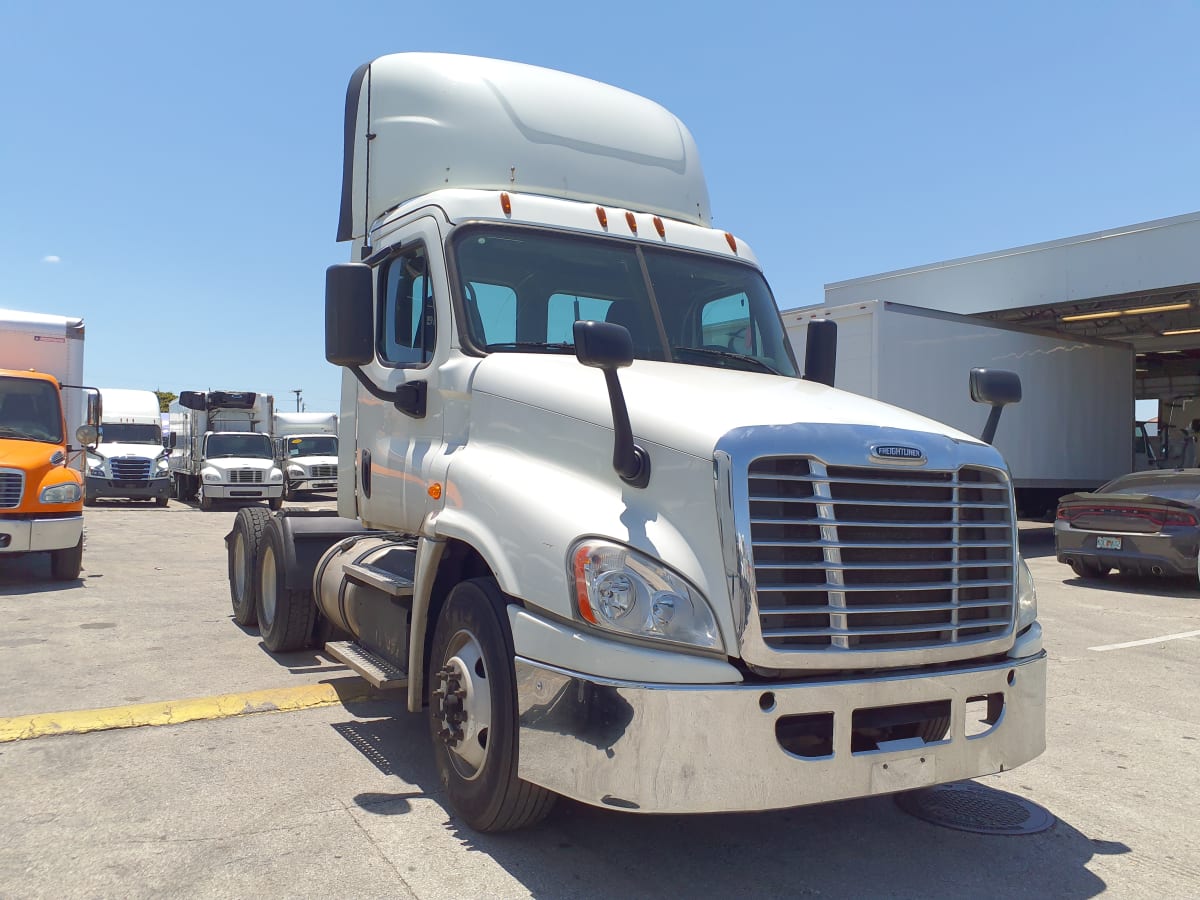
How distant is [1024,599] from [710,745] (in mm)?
1673

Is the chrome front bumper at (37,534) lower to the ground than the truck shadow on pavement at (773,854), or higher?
higher

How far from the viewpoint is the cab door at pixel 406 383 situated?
479 centimetres

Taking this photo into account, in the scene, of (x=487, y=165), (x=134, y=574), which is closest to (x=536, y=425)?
(x=487, y=165)

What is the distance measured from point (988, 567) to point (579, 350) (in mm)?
1773

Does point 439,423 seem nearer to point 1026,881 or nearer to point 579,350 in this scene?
point 579,350

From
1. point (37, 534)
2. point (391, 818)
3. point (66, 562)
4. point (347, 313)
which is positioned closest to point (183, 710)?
point (391, 818)

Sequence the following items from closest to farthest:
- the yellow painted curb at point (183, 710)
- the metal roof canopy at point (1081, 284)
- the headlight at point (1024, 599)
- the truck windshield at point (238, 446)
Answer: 1. the headlight at point (1024, 599)
2. the yellow painted curb at point (183, 710)
3. the metal roof canopy at point (1081, 284)
4. the truck windshield at point (238, 446)

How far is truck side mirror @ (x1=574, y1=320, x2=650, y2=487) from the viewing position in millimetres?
3525

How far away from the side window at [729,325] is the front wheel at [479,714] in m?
1.84

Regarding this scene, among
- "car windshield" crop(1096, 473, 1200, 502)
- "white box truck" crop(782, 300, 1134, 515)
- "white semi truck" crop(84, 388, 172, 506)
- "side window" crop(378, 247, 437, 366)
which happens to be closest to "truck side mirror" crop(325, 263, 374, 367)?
"side window" crop(378, 247, 437, 366)

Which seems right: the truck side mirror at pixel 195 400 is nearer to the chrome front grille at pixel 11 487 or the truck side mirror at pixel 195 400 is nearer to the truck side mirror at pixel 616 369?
→ the chrome front grille at pixel 11 487

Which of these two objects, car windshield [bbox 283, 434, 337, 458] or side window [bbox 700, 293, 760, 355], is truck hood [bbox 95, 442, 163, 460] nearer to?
car windshield [bbox 283, 434, 337, 458]

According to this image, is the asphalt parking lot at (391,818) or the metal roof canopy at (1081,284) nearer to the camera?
the asphalt parking lot at (391,818)

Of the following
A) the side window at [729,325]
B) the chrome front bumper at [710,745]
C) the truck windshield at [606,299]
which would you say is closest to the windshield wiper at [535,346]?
the truck windshield at [606,299]
